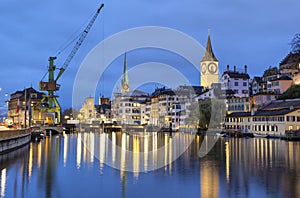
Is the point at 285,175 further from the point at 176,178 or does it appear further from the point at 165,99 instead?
the point at 165,99

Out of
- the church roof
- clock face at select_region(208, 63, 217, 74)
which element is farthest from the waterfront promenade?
the church roof

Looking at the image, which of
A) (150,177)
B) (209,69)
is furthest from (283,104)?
(209,69)

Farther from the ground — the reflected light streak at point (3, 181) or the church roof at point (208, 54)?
the church roof at point (208, 54)

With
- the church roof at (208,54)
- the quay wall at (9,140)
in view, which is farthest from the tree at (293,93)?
the church roof at (208,54)

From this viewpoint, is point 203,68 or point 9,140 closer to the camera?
point 9,140

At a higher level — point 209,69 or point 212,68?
point 212,68

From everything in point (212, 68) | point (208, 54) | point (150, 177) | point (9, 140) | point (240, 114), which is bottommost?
point (150, 177)

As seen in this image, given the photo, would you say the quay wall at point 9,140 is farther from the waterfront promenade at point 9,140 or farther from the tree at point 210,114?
the tree at point 210,114

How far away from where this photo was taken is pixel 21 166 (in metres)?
30.4

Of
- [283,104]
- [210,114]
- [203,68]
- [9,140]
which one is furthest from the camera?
[203,68]

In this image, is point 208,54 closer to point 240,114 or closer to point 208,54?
point 208,54

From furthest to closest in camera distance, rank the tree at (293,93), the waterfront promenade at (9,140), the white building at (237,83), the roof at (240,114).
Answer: the white building at (237,83) < the roof at (240,114) < the tree at (293,93) < the waterfront promenade at (9,140)

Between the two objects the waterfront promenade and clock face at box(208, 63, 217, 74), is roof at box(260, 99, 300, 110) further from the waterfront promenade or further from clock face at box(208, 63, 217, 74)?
clock face at box(208, 63, 217, 74)

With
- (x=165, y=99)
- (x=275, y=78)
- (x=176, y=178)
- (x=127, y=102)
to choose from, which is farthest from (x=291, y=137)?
(x=127, y=102)
